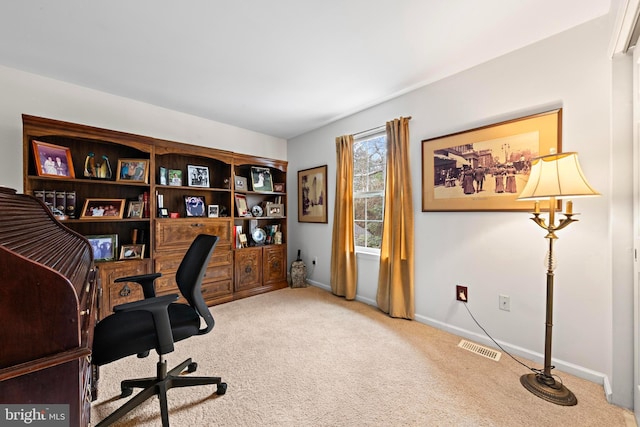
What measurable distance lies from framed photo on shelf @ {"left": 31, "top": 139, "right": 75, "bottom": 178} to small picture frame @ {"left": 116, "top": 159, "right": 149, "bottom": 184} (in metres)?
0.36

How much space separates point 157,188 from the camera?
2875 millimetres

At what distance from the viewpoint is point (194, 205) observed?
313 centimetres

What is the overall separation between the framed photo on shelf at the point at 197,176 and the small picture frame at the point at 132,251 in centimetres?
89

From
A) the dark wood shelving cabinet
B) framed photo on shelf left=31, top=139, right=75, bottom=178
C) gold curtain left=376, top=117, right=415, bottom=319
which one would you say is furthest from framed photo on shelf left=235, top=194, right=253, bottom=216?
gold curtain left=376, top=117, right=415, bottom=319

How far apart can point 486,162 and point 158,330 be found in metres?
2.49

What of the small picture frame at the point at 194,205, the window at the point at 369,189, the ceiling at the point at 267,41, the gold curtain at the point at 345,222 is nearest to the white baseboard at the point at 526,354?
the gold curtain at the point at 345,222

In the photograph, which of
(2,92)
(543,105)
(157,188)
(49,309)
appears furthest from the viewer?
(157,188)

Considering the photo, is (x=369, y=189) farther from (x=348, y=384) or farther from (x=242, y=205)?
(x=348, y=384)

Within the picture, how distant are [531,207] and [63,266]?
273 centimetres

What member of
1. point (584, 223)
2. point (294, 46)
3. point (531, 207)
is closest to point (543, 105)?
point (531, 207)

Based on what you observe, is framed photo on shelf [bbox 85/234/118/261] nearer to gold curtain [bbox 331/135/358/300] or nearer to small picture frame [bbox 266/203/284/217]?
small picture frame [bbox 266/203/284/217]

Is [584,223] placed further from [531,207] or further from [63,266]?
[63,266]

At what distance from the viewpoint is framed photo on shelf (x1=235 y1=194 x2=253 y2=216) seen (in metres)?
3.40

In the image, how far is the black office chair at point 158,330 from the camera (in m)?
1.18
